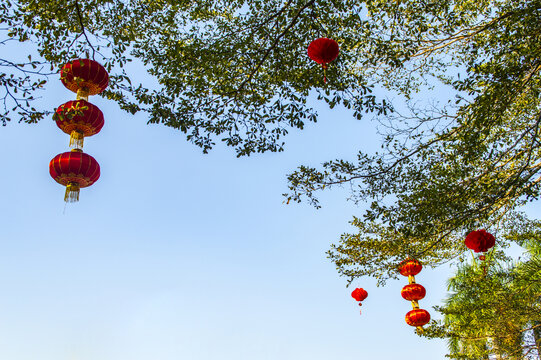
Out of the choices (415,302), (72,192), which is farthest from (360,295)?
(72,192)

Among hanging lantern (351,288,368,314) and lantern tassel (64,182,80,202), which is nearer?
lantern tassel (64,182,80,202)

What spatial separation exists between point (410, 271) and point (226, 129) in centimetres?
448

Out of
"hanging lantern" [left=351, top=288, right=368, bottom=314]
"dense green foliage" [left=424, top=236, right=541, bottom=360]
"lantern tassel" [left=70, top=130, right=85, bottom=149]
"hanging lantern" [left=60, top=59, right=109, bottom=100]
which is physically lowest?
"dense green foliage" [left=424, top=236, right=541, bottom=360]

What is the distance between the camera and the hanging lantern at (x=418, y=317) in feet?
27.7

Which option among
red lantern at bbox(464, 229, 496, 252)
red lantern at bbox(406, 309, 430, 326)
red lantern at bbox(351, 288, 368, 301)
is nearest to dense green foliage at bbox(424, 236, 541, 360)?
red lantern at bbox(406, 309, 430, 326)

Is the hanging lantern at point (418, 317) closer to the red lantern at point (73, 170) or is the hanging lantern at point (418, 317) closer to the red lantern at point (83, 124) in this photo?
the red lantern at point (73, 170)

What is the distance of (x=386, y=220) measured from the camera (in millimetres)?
4926

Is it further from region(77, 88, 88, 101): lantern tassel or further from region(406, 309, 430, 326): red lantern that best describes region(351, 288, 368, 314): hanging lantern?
region(77, 88, 88, 101): lantern tassel

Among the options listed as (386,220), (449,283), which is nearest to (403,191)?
(386,220)

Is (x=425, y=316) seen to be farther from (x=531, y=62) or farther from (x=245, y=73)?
(x=245, y=73)

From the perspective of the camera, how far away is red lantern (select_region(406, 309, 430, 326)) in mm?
Answer: 8445

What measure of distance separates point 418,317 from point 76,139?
7412mm

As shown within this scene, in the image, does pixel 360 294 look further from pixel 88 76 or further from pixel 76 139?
pixel 88 76

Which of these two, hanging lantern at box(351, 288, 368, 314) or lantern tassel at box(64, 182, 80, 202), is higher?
lantern tassel at box(64, 182, 80, 202)
